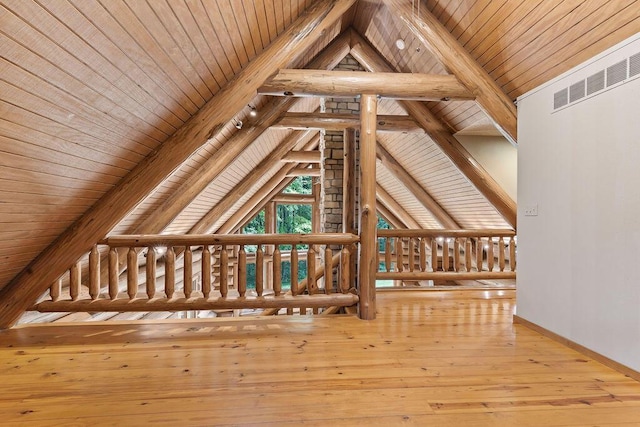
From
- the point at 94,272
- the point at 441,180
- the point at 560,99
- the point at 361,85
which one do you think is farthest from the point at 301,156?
the point at 560,99

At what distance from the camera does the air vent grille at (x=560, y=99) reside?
2254mm

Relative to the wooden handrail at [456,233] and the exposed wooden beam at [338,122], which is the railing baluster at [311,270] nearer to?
the wooden handrail at [456,233]

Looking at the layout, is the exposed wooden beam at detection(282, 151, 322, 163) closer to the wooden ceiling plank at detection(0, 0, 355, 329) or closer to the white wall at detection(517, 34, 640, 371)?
the wooden ceiling plank at detection(0, 0, 355, 329)

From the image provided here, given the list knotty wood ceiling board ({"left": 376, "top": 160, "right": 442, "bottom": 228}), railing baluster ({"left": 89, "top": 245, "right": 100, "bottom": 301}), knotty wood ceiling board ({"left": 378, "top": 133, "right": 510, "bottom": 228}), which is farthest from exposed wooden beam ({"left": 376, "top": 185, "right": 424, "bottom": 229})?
railing baluster ({"left": 89, "top": 245, "right": 100, "bottom": 301})

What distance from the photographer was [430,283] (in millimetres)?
7766

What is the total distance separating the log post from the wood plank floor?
222 millimetres

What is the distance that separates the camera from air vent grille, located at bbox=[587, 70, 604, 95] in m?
1.99

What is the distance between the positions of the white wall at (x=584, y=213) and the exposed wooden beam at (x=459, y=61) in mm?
203

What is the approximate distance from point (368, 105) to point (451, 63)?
0.87 metres

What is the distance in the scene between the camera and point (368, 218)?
9.23ft

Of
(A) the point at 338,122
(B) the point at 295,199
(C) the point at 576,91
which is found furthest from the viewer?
(B) the point at 295,199

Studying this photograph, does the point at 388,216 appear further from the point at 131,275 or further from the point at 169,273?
the point at 131,275

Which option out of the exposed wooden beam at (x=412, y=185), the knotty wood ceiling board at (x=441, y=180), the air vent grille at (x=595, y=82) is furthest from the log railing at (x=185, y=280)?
the exposed wooden beam at (x=412, y=185)

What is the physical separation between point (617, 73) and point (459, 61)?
126 centimetres
